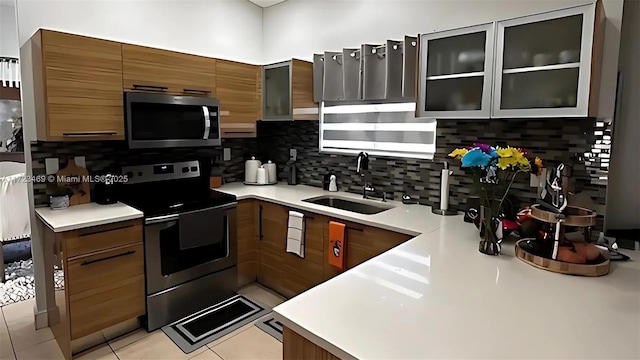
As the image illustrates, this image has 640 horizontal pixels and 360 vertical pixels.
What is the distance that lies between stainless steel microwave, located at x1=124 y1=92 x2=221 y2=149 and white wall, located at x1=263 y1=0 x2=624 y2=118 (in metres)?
1.12

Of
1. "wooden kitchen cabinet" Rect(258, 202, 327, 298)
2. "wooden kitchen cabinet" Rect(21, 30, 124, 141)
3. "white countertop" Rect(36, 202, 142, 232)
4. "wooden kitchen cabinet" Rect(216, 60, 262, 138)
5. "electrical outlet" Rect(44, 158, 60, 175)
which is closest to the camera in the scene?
"white countertop" Rect(36, 202, 142, 232)

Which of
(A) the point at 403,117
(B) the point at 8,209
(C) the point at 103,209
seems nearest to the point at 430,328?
(A) the point at 403,117

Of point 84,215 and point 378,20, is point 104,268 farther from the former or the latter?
point 378,20

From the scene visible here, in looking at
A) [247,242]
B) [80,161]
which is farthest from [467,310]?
[80,161]

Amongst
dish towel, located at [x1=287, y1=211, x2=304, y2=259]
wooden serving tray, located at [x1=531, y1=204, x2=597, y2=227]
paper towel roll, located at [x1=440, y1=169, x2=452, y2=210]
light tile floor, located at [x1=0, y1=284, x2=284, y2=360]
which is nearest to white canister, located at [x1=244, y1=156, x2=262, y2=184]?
dish towel, located at [x1=287, y1=211, x2=304, y2=259]

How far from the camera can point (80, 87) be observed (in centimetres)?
238

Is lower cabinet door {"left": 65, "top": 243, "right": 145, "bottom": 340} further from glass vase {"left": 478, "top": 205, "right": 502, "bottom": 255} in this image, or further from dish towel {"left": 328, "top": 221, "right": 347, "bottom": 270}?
glass vase {"left": 478, "top": 205, "right": 502, "bottom": 255}

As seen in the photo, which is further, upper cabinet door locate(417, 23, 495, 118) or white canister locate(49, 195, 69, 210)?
white canister locate(49, 195, 69, 210)

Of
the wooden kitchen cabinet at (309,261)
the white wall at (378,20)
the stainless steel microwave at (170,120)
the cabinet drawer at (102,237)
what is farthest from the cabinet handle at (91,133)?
the white wall at (378,20)

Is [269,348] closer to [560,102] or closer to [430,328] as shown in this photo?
[430,328]

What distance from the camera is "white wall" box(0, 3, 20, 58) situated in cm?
270

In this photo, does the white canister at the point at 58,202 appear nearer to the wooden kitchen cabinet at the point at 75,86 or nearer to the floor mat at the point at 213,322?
the wooden kitchen cabinet at the point at 75,86

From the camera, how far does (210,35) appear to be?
3.52 metres

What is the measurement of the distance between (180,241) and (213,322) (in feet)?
2.14
